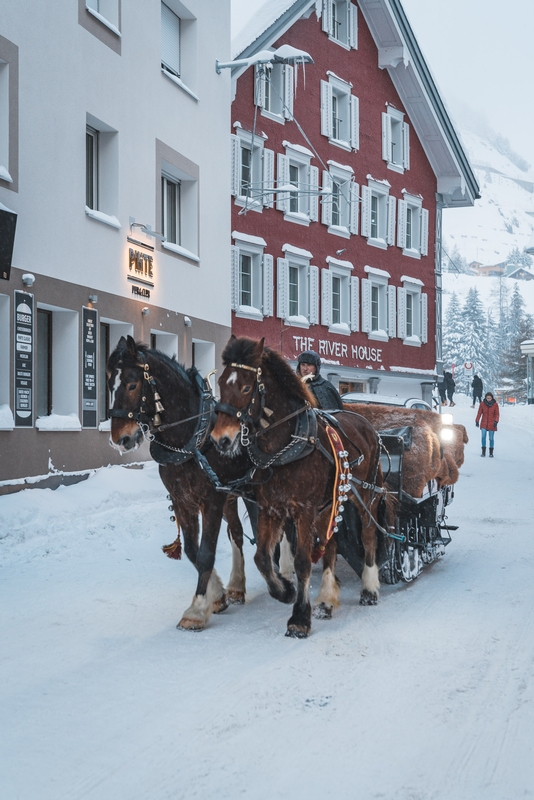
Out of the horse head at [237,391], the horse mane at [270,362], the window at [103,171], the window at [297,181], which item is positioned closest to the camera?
the horse head at [237,391]

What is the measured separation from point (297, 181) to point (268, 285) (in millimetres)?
3305

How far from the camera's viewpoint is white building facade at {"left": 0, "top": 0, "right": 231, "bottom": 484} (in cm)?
1232

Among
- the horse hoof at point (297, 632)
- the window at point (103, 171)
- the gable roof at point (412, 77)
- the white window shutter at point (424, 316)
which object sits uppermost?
the gable roof at point (412, 77)

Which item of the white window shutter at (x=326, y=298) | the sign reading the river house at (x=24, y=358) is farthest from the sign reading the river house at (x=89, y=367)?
the white window shutter at (x=326, y=298)

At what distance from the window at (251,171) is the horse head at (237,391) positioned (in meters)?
16.4

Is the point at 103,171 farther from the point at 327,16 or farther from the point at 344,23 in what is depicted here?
the point at 344,23

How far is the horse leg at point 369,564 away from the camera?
7051mm

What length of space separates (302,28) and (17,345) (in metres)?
17.0

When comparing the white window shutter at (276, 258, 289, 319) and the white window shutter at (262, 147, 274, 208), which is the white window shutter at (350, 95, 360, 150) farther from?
the white window shutter at (276, 258, 289, 319)

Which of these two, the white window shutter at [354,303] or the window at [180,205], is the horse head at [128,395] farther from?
the white window shutter at [354,303]

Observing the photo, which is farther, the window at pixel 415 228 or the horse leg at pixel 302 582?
the window at pixel 415 228

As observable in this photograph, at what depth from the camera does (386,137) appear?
28.9 metres

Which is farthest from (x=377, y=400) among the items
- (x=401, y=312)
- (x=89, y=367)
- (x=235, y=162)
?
(x=401, y=312)

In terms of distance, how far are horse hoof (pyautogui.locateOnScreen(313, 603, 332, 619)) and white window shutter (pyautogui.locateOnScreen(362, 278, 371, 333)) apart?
21738 mm
